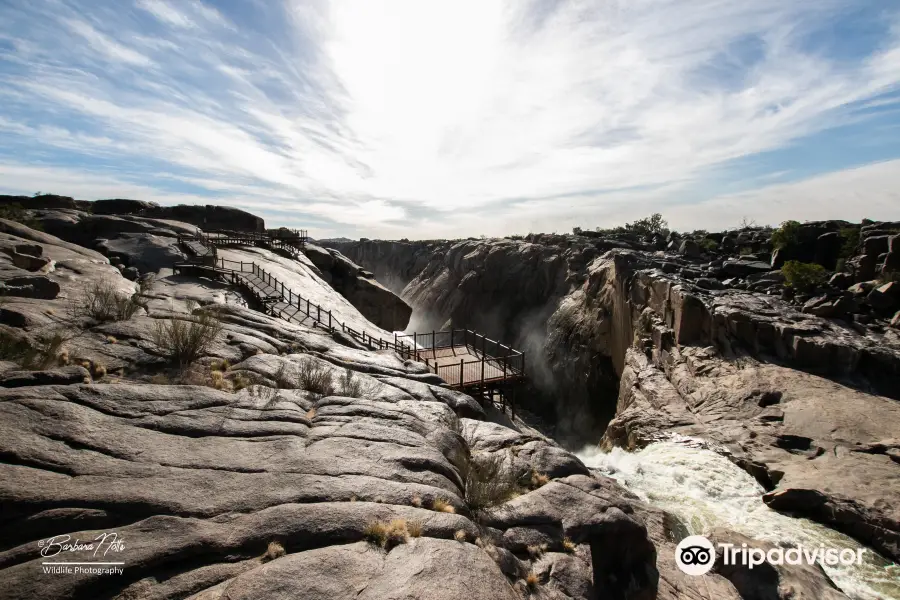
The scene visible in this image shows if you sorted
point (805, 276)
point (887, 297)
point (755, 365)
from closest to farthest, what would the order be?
point (755, 365), point (887, 297), point (805, 276)

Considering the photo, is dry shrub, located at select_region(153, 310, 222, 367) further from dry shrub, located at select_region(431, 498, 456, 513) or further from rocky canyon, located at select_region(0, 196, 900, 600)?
dry shrub, located at select_region(431, 498, 456, 513)

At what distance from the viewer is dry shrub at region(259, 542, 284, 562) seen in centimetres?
411

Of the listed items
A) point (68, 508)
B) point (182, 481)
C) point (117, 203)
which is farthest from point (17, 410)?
point (117, 203)

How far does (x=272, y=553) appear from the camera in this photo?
4.12m

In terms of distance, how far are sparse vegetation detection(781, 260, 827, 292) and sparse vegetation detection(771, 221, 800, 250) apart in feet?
20.4

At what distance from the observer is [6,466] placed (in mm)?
4223

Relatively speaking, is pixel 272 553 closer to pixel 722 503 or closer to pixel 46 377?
pixel 46 377

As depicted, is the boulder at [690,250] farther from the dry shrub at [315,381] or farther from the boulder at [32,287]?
the boulder at [32,287]

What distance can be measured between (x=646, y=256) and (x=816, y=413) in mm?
17120

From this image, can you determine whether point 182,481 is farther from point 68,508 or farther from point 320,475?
point 320,475

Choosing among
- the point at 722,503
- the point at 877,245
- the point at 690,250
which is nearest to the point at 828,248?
the point at 877,245

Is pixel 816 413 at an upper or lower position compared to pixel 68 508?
lower

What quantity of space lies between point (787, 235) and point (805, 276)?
8.06 m

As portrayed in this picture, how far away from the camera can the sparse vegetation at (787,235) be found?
82.6 ft
